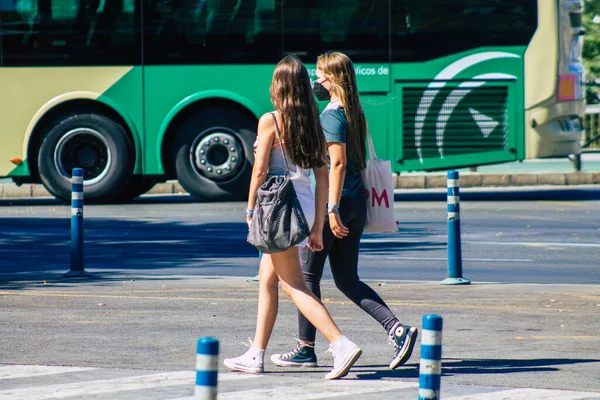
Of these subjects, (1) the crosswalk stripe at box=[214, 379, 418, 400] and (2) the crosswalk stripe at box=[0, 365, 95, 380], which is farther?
(2) the crosswalk stripe at box=[0, 365, 95, 380]

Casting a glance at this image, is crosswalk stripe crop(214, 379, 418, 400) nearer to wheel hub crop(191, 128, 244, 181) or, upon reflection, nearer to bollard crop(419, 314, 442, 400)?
bollard crop(419, 314, 442, 400)

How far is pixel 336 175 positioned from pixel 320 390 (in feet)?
3.70

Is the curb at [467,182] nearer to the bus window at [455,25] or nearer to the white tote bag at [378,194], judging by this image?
the bus window at [455,25]

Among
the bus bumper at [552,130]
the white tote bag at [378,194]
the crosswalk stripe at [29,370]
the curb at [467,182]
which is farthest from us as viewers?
the curb at [467,182]

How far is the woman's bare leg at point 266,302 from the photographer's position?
7.52 metres

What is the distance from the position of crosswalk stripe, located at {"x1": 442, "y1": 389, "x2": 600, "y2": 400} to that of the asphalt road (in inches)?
196

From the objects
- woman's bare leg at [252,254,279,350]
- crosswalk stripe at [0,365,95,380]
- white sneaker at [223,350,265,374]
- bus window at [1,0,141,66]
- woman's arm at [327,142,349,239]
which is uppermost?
bus window at [1,0,141,66]

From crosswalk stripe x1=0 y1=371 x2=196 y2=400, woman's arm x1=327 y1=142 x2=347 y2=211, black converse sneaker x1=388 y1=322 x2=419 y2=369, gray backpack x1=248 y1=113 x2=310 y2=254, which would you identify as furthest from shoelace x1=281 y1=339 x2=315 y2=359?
woman's arm x1=327 y1=142 x2=347 y2=211

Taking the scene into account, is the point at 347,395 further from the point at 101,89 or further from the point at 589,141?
the point at 589,141

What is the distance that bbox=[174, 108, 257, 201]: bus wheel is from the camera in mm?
20531

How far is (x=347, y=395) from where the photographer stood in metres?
6.79

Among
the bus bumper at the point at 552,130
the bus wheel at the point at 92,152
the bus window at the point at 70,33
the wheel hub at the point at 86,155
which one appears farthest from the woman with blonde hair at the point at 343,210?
the bus window at the point at 70,33

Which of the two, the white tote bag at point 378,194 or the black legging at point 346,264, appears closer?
the black legging at point 346,264

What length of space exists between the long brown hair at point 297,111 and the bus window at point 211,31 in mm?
13528
